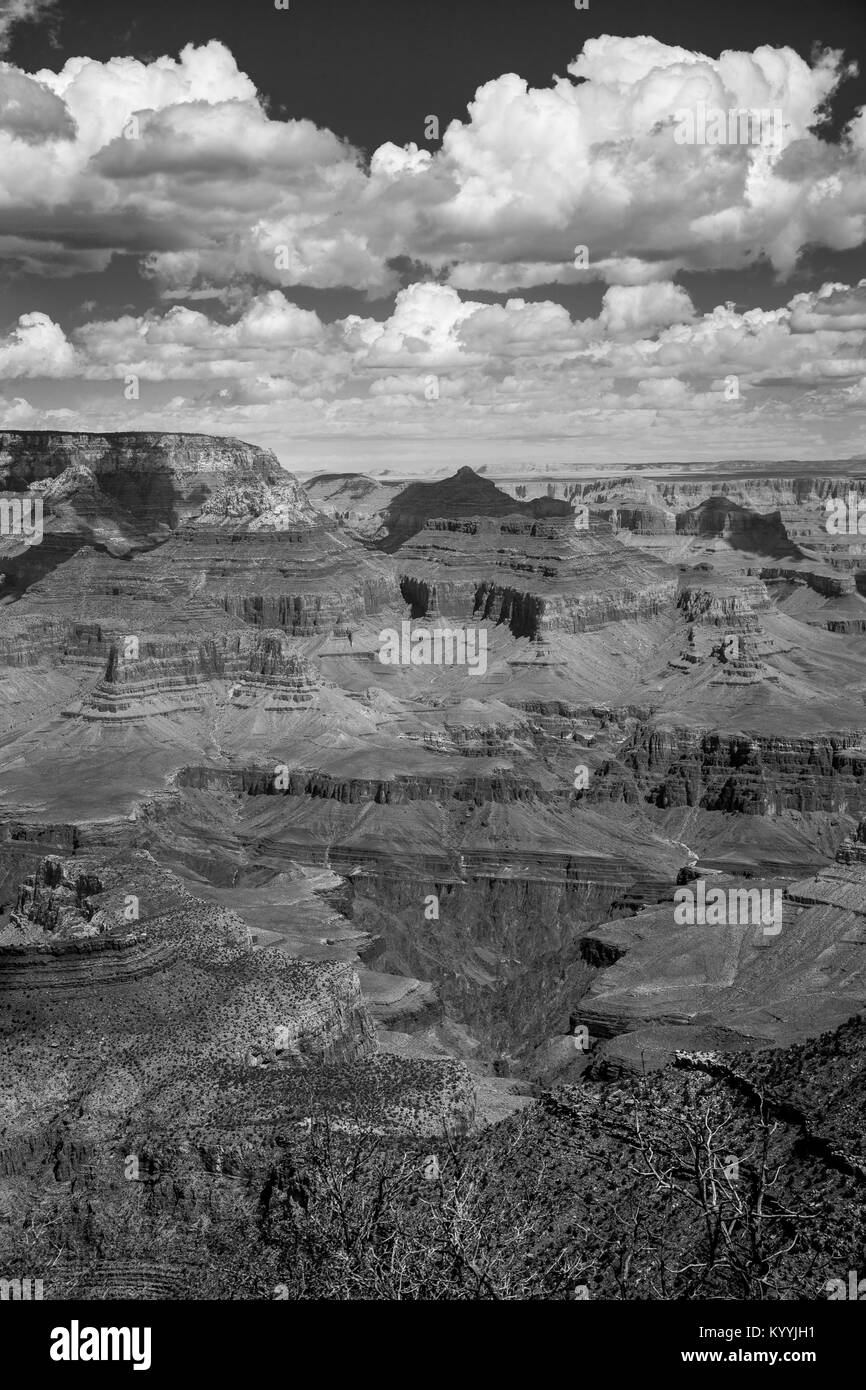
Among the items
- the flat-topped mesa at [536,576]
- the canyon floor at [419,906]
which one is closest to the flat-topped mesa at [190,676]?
the canyon floor at [419,906]

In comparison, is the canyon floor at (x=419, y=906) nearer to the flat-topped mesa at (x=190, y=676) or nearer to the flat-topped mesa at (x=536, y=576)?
the flat-topped mesa at (x=190, y=676)

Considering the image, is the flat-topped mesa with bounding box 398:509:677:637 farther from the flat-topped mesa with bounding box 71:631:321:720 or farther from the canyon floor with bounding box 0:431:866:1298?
the flat-topped mesa with bounding box 71:631:321:720

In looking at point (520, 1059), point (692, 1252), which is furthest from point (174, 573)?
point (692, 1252)

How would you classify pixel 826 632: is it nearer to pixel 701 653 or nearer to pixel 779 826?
pixel 701 653

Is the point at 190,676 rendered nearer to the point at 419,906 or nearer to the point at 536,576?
the point at 419,906

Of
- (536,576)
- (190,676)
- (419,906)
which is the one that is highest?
(536,576)

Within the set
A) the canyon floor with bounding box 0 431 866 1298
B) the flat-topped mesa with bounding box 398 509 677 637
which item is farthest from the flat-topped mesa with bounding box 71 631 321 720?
the flat-topped mesa with bounding box 398 509 677 637

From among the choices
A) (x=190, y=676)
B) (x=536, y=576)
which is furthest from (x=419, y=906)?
(x=536, y=576)
